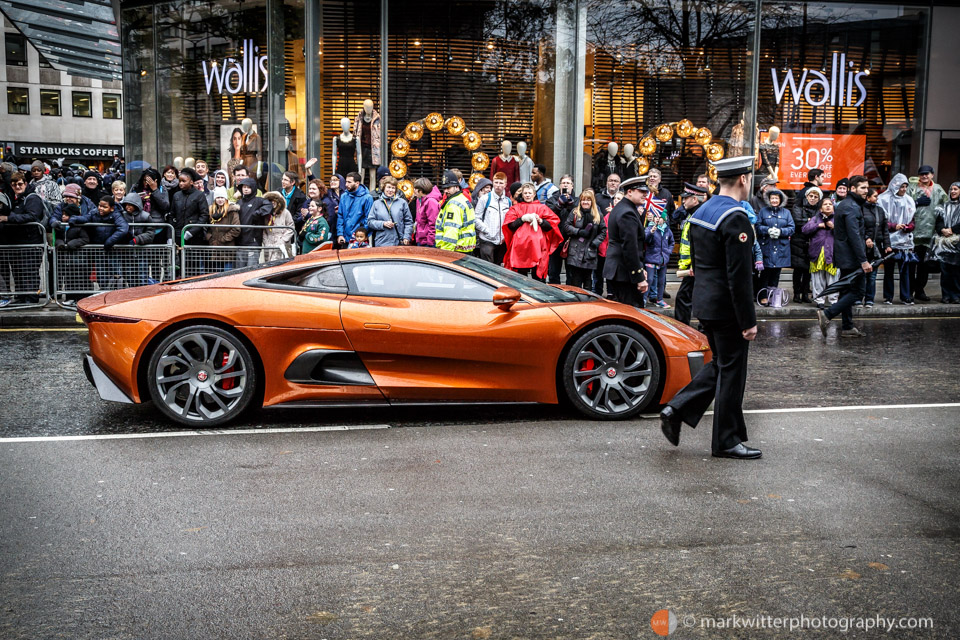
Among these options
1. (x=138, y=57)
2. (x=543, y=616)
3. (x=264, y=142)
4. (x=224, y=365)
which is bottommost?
(x=543, y=616)

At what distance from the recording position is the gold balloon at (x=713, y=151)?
1859cm

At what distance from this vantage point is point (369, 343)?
6.78m

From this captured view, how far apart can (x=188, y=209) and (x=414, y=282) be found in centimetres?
724

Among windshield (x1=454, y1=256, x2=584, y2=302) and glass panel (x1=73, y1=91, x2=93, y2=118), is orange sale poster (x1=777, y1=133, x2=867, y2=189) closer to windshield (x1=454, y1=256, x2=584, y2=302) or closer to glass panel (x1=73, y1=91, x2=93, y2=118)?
windshield (x1=454, y1=256, x2=584, y2=302)

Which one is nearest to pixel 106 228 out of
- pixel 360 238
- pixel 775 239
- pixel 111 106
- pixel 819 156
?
pixel 360 238

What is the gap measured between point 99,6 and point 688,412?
55.1ft

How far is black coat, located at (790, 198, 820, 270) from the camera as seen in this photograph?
14.4m

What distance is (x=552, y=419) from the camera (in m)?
7.10

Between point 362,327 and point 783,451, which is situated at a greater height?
point 362,327

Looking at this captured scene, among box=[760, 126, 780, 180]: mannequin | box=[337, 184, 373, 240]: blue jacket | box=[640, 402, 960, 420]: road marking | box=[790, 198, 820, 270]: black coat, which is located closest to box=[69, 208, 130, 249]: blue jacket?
box=[337, 184, 373, 240]: blue jacket

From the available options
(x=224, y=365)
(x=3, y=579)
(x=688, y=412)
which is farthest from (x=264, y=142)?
(x=3, y=579)

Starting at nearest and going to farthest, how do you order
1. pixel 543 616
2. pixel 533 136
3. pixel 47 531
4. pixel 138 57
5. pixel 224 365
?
pixel 543 616 → pixel 47 531 → pixel 224 365 → pixel 533 136 → pixel 138 57

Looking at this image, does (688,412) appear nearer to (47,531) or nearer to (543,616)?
(543,616)

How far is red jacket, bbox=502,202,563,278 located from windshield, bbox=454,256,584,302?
549 cm
